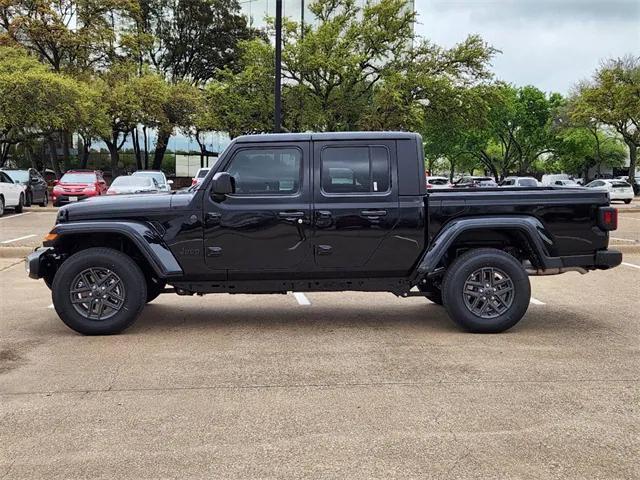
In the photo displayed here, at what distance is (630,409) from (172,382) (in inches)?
131

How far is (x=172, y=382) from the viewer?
501cm

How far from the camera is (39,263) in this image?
6496mm

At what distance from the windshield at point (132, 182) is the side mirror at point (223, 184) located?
1677 cm

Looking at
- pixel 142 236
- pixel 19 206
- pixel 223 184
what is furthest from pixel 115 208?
pixel 19 206

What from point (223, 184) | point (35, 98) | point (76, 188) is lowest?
point (223, 184)

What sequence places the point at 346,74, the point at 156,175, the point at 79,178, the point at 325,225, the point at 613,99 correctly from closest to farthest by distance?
1. the point at 325,225
2. the point at 79,178
3. the point at 156,175
4. the point at 346,74
5. the point at 613,99

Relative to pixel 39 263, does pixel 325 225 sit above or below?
above

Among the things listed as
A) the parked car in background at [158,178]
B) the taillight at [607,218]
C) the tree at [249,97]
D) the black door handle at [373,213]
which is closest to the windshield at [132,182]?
the parked car in background at [158,178]

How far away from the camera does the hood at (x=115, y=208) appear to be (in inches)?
251

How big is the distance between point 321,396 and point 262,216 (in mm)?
2264

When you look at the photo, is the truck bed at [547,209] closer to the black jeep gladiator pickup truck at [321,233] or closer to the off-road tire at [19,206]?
the black jeep gladiator pickup truck at [321,233]

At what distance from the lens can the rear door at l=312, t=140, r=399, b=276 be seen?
21.0ft

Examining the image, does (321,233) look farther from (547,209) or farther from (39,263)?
(39,263)

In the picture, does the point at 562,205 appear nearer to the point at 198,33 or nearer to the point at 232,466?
the point at 232,466
